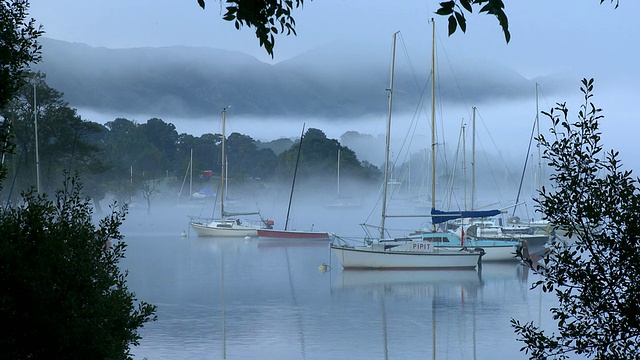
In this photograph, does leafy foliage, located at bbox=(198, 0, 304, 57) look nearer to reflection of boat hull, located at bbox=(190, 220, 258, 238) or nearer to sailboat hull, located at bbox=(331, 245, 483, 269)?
sailboat hull, located at bbox=(331, 245, 483, 269)

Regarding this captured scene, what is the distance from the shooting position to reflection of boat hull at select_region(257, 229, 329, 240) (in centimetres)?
8188

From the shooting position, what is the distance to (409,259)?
1754 inches

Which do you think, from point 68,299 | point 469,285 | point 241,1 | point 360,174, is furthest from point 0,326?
point 360,174

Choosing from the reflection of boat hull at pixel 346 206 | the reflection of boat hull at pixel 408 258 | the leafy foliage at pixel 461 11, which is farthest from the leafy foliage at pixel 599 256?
the reflection of boat hull at pixel 346 206

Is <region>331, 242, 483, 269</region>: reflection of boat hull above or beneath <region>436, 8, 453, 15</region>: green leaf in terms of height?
beneath

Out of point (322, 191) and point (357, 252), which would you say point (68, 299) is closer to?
point (357, 252)

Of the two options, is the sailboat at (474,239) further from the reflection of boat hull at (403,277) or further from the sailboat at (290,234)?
the sailboat at (290,234)

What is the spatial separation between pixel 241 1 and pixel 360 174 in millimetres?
155594

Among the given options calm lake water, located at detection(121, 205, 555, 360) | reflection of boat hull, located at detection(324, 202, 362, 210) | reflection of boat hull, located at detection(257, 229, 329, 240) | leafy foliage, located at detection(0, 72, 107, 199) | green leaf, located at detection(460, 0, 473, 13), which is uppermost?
leafy foliage, located at detection(0, 72, 107, 199)

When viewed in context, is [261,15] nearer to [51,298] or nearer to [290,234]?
→ [51,298]

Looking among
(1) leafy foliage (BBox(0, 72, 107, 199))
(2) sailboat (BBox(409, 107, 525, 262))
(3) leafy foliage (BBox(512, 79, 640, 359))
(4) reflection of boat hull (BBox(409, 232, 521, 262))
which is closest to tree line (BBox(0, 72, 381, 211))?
(1) leafy foliage (BBox(0, 72, 107, 199))

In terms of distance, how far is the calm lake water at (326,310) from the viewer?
77.6 feet

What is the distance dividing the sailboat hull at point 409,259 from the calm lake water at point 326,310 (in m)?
0.44

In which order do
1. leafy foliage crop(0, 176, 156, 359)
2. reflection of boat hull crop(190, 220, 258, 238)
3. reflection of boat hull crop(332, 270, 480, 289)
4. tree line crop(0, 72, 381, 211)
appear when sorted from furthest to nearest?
reflection of boat hull crop(190, 220, 258, 238) < tree line crop(0, 72, 381, 211) < reflection of boat hull crop(332, 270, 480, 289) < leafy foliage crop(0, 176, 156, 359)
